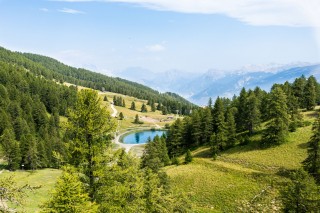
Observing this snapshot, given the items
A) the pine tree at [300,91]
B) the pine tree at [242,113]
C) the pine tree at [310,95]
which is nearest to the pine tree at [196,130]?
the pine tree at [242,113]

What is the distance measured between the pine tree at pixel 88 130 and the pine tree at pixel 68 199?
1643 mm

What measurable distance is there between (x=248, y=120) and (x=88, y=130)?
68.2 m

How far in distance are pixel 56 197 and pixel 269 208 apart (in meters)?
42.7

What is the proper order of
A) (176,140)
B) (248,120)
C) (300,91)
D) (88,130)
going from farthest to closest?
(176,140) → (300,91) → (248,120) → (88,130)

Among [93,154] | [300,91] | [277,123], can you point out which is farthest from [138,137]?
[93,154]

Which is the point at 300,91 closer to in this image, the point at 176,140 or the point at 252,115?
the point at 252,115

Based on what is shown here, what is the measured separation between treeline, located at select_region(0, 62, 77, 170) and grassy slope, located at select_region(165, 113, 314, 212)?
104 feet

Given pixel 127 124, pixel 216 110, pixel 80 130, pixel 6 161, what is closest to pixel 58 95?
pixel 127 124

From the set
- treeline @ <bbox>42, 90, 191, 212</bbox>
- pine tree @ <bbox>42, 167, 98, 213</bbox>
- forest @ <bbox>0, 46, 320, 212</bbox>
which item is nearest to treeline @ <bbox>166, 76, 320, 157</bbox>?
forest @ <bbox>0, 46, 320, 212</bbox>

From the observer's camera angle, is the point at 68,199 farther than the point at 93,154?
No

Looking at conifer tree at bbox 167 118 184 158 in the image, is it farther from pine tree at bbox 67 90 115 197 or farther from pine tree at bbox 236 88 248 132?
pine tree at bbox 67 90 115 197

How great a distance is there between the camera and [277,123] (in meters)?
69.7

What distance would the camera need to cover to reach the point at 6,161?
93312 mm

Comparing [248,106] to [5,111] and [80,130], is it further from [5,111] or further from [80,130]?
[5,111]
